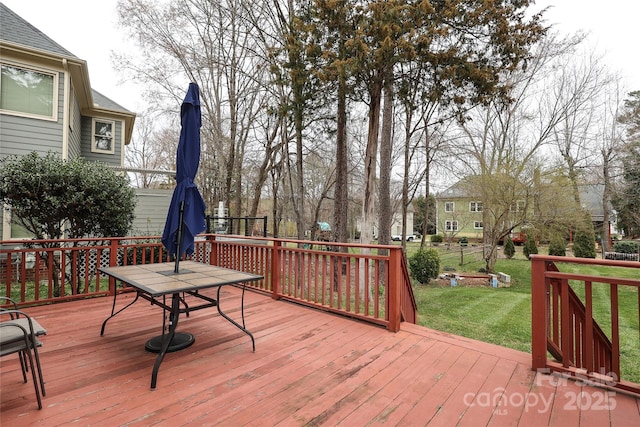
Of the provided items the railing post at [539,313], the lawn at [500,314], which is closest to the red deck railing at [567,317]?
the railing post at [539,313]

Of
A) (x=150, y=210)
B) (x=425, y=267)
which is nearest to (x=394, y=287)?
(x=425, y=267)

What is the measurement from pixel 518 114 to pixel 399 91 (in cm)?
1108

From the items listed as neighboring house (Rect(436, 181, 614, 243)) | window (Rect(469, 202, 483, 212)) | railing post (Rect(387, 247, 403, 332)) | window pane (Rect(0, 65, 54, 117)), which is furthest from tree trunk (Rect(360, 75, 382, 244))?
window (Rect(469, 202, 483, 212))

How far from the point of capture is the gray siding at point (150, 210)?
9969 mm

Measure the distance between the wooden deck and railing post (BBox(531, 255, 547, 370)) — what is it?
0.13 meters

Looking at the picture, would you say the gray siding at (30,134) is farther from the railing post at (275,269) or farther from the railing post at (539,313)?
the railing post at (539,313)

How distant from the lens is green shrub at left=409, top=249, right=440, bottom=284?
38.2 ft

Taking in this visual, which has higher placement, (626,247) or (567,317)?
(567,317)

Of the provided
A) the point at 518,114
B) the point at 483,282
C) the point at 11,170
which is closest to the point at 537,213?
the point at 483,282

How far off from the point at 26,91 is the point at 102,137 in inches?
133

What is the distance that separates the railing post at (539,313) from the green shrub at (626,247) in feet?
63.3

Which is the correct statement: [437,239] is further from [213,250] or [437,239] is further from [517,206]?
[213,250]

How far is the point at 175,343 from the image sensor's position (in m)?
2.88

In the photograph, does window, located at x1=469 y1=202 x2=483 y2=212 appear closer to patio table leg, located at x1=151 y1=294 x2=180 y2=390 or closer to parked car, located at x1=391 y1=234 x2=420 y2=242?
parked car, located at x1=391 y1=234 x2=420 y2=242
